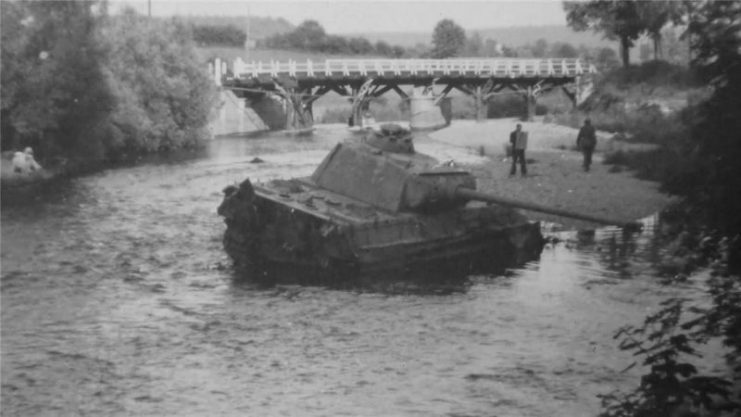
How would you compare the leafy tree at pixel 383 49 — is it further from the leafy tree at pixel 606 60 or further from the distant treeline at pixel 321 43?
the leafy tree at pixel 606 60

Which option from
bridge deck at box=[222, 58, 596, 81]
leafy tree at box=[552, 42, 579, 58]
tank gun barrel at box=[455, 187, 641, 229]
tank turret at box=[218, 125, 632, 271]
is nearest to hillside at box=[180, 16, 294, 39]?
bridge deck at box=[222, 58, 596, 81]

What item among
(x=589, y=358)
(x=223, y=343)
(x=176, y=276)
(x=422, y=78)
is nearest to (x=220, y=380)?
(x=223, y=343)

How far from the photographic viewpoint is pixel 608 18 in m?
25.5

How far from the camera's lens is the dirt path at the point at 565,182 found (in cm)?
2316

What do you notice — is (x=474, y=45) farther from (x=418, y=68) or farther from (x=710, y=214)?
(x=710, y=214)

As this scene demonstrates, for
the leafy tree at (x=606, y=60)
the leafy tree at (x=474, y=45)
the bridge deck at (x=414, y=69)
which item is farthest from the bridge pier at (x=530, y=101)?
the leafy tree at (x=606, y=60)

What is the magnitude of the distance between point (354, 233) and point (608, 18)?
1229 centimetres

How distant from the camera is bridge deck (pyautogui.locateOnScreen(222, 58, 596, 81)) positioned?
4628 cm

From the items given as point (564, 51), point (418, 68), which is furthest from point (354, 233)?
point (418, 68)

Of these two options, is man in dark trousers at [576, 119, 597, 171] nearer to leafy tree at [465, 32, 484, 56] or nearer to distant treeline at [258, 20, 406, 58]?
leafy tree at [465, 32, 484, 56]

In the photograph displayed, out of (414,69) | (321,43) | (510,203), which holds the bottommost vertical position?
(510,203)

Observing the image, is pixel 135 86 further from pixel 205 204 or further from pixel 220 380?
pixel 220 380

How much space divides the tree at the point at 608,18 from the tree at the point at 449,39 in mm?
7587

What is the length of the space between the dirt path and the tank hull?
311 cm
